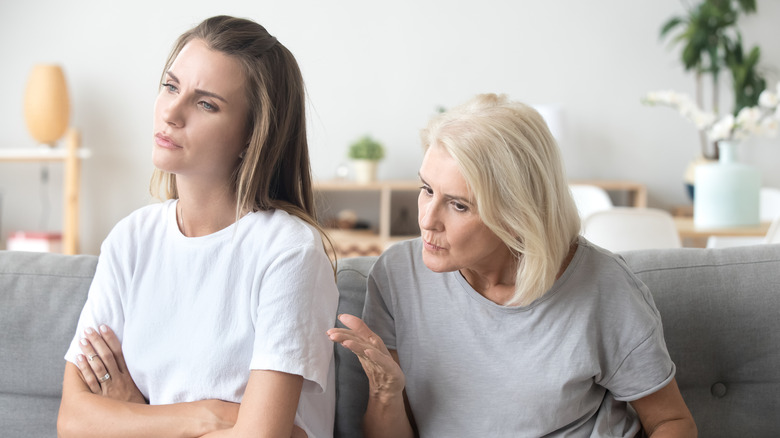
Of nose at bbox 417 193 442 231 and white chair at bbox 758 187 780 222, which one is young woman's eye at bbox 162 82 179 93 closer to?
nose at bbox 417 193 442 231

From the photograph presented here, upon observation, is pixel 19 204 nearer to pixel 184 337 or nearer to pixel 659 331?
pixel 184 337

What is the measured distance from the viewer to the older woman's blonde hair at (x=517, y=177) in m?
1.14

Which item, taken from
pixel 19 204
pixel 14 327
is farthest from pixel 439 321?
pixel 19 204

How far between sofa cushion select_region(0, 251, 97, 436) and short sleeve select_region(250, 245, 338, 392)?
0.48 meters

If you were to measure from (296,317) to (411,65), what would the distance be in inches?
160

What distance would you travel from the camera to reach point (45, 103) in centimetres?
467

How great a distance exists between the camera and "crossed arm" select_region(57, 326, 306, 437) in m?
1.14

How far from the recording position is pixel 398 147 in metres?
5.07

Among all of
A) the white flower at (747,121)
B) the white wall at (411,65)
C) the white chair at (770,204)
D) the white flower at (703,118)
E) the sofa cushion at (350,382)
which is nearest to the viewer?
the sofa cushion at (350,382)

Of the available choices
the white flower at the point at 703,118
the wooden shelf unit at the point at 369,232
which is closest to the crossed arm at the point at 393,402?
the white flower at the point at 703,118

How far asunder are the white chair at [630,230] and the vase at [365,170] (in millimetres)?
2262

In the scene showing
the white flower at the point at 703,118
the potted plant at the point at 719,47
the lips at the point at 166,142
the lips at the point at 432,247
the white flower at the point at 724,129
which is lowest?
the lips at the point at 432,247

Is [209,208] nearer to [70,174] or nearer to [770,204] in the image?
[770,204]

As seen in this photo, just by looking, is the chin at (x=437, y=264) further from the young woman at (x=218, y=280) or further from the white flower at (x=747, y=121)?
the white flower at (x=747, y=121)
